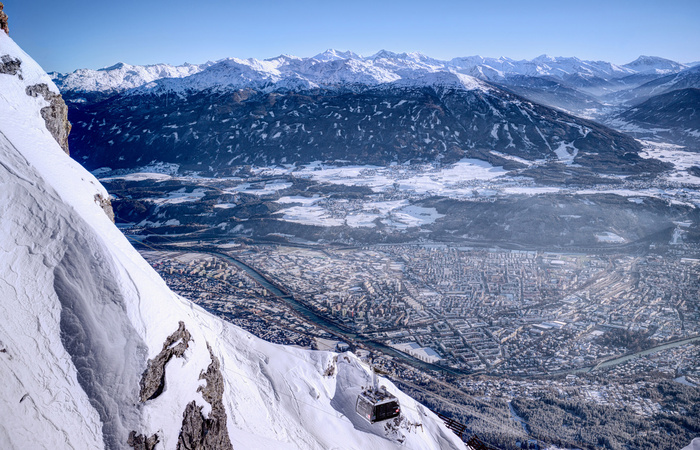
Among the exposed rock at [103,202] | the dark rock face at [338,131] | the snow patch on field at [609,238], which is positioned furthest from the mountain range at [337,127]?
the exposed rock at [103,202]

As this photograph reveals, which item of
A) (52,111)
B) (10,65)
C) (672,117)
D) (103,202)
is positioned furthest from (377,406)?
(672,117)

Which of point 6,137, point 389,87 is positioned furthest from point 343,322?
point 389,87

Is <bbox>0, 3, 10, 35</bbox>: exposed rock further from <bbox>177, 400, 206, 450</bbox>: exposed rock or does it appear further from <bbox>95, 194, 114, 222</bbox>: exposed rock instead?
<bbox>177, 400, 206, 450</bbox>: exposed rock

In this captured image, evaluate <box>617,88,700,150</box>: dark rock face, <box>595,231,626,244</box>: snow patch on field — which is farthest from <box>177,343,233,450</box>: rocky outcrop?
<box>617,88,700,150</box>: dark rock face

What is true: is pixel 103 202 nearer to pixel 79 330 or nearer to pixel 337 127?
pixel 79 330

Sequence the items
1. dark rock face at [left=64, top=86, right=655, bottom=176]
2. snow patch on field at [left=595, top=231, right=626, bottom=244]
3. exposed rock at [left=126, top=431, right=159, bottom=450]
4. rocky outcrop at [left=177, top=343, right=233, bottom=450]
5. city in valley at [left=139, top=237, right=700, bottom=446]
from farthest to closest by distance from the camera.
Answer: dark rock face at [left=64, top=86, right=655, bottom=176] < snow patch on field at [left=595, top=231, right=626, bottom=244] < city in valley at [left=139, top=237, right=700, bottom=446] < rocky outcrop at [left=177, top=343, right=233, bottom=450] < exposed rock at [left=126, top=431, right=159, bottom=450]

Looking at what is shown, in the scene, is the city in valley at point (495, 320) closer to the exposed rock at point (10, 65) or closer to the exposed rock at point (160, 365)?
the exposed rock at point (160, 365)

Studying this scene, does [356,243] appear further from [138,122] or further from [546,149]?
[138,122]
